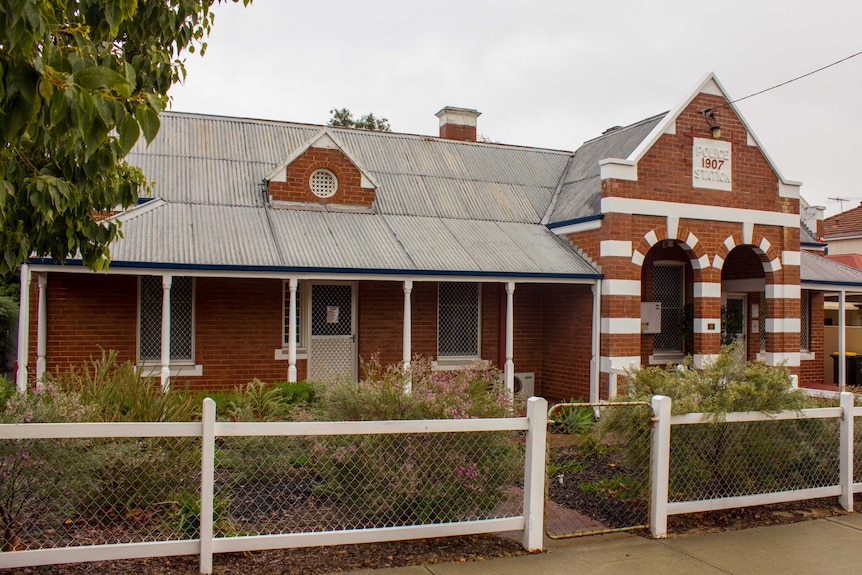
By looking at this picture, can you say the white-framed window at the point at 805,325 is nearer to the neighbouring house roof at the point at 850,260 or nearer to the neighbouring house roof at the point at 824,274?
the neighbouring house roof at the point at 824,274

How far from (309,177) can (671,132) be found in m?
6.92

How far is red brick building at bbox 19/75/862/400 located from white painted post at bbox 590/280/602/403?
0.04 meters

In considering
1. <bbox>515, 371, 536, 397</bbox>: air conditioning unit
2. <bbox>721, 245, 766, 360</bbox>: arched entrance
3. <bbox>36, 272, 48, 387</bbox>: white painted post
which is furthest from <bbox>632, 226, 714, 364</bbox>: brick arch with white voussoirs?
<bbox>36, 272, 48, 387</bbox>: white painted post

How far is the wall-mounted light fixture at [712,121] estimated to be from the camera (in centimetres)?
1500

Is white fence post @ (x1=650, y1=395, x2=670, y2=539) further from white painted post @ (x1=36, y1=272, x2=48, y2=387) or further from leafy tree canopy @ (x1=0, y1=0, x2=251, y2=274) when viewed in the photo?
white painted post @ (x1=36, y1=272, x2=48, y2=387)

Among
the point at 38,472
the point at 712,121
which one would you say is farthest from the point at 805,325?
the point at 38,472

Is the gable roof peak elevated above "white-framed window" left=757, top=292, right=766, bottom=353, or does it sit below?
above

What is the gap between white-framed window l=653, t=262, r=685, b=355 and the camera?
16328 millimetres

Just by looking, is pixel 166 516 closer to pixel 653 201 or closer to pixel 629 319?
pixel 629 319

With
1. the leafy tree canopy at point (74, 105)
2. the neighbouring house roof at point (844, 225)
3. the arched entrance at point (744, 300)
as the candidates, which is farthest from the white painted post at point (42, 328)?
the neighbouring house roof at point (844, 225)

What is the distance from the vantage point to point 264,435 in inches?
225

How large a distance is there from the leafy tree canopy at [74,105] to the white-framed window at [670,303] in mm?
11751

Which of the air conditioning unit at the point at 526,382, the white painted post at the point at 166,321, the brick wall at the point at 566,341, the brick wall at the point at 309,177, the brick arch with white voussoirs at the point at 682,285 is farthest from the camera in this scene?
the air conditioning unit at the point at 526,382

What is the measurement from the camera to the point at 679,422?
7023 millimetres
